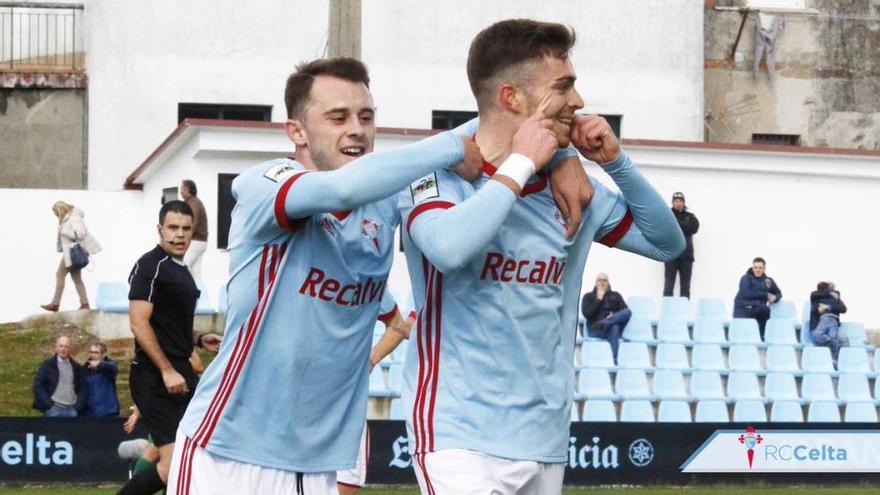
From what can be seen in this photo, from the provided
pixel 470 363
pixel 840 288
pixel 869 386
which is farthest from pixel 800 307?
pixel 470 363

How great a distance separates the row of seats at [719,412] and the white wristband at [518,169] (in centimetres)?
1178

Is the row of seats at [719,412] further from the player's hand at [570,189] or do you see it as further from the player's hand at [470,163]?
the player's hand at [470,163]

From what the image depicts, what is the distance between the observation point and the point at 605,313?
18938 millimetres

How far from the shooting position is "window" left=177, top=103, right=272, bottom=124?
26.9 metres

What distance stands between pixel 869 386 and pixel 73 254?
10009mm

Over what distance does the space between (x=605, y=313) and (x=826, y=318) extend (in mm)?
3107

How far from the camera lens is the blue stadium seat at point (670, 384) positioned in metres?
17.9

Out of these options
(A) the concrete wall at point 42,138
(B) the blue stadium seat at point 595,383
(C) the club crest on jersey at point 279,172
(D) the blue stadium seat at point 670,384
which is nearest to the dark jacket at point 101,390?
(B) the blue stadium seat at point 595,383

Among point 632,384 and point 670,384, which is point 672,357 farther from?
point 632,384

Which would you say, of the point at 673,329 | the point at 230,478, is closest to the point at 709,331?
the point at 673,329

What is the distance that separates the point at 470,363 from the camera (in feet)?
16.1

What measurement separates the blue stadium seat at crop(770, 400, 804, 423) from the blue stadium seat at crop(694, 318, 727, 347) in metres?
1.51

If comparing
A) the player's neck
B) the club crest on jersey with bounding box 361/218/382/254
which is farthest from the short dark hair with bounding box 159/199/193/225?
the player's neck

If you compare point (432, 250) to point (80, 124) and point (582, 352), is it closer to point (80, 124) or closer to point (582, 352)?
point (582, 352)
